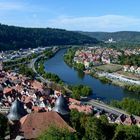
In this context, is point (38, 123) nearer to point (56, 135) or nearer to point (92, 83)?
point (56, 135)

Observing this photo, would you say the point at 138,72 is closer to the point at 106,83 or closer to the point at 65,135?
the point at 106,83

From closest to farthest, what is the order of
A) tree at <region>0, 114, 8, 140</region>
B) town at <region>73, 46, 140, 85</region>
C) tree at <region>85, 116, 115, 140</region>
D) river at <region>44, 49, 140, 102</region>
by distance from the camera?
tree at <region>85, 116, 115, 140</region>, tree at <region>0, 114, 8, 140</region>, river at <region>44, 49, 140, 102</region>, town at <region>73, 46, 140, 85</region>

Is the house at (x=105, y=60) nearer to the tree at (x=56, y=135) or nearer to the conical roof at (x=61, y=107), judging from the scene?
the conical roof at (x=61, y=107)

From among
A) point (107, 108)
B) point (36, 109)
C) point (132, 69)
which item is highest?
point (36, 109)

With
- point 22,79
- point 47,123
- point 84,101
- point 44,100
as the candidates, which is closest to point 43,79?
point 22,79

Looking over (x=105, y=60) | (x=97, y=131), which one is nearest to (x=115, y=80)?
(x=105, y=60)

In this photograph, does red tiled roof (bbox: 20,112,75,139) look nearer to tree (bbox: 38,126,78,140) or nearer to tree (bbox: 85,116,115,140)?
tree (bbox: 85,116,115,140)

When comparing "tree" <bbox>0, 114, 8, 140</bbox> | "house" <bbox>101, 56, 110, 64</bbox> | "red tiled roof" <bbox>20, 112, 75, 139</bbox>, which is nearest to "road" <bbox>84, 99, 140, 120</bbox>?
"red tiled roof" <bbox>20, 112, 75, 139</bbox>
